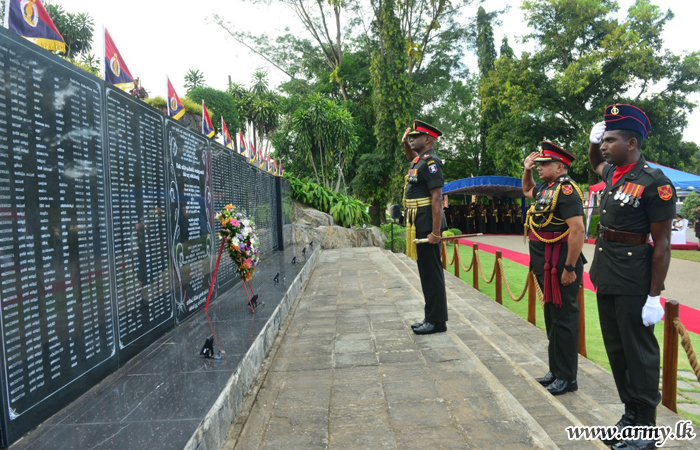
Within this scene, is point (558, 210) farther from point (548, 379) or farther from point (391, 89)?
point (391, 89)

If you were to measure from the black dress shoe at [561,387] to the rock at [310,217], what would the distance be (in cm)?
1189

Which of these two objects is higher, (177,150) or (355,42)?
(355,42)

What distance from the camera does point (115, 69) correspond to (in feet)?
11.5

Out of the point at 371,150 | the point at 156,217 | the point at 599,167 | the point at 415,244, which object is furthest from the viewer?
the point at 371,150

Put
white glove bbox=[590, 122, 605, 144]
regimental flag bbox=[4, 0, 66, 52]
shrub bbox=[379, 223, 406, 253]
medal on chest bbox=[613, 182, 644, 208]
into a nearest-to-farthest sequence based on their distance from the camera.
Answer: regimental flag bbox=[4, 0, 66, 52] → medal on chest bbox=[613, 182, 644, 208] → white glove bbox=[590, 122, 605, 144] → shrub bbox=[379, 223, 406, 253]

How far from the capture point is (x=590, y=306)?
285 inches

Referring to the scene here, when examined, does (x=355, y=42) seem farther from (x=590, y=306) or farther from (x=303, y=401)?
(x=303, y=401)

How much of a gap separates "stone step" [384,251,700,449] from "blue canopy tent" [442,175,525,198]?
16.9 meters

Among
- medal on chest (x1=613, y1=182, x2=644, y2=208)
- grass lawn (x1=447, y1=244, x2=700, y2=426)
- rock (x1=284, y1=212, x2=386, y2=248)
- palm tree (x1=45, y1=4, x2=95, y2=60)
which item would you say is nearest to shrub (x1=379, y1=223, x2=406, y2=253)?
rock (x1=284, y1=212, x2=386, y2=248)

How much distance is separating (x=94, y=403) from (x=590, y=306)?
712 cm

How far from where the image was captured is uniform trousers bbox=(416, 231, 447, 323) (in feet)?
14.7

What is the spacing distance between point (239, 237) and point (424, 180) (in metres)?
2.02

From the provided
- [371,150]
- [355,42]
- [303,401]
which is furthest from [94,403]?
[355,42]

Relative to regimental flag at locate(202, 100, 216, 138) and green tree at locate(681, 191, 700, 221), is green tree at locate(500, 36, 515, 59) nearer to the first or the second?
green tree at locate(681, 191, 700, 221)
